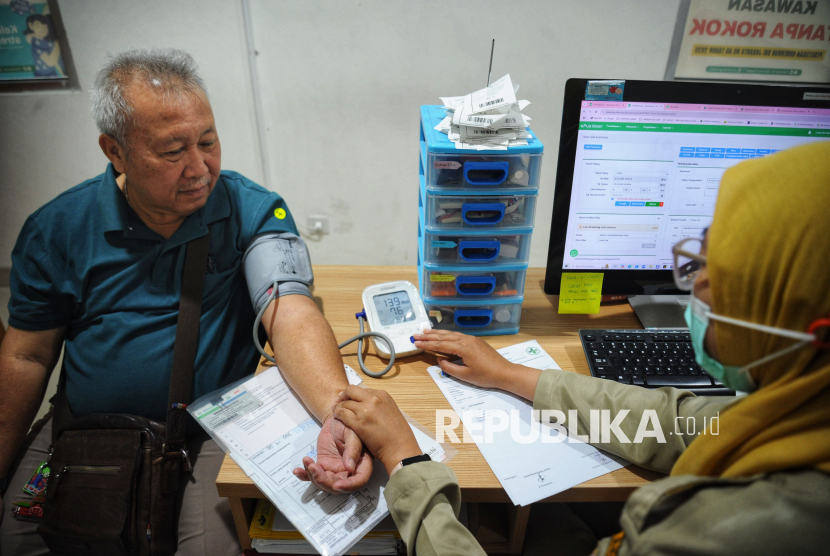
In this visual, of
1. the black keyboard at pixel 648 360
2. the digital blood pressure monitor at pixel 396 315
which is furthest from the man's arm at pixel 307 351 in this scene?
the black keyboard at pixel 648 360

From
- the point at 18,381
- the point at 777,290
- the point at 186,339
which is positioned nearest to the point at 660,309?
the point at 777,290

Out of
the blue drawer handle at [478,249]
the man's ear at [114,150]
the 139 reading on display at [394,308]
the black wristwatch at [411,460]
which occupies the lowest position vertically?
the black wristwatch at [411,460]

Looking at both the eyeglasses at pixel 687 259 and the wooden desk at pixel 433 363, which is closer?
the eyeglasses at pixel 687 259

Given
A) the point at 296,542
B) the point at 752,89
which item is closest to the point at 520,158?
the point at 752,89

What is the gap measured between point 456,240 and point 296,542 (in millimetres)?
718

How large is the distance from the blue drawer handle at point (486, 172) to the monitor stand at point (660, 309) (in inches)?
21.3

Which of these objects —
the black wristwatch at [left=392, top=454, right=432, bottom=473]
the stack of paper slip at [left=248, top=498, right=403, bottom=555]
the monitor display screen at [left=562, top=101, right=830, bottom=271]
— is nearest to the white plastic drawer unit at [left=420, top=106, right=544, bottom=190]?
the monitor display screen at [left=562, top=101, right=830, bottom=271]

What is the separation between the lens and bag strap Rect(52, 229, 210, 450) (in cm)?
107

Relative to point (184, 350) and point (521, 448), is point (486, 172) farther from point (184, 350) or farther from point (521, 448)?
point (184, 350)

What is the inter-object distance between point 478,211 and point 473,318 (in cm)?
28

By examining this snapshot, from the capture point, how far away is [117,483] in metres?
1.01

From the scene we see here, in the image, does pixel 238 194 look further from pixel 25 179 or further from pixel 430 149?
pixel 25 179

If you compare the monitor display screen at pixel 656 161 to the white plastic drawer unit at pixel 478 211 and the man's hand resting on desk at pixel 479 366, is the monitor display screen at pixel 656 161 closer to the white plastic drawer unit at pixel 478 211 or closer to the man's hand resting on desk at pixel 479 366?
the white plastic drawer unit at pixel 478 211

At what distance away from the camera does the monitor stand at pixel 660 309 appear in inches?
48.1
